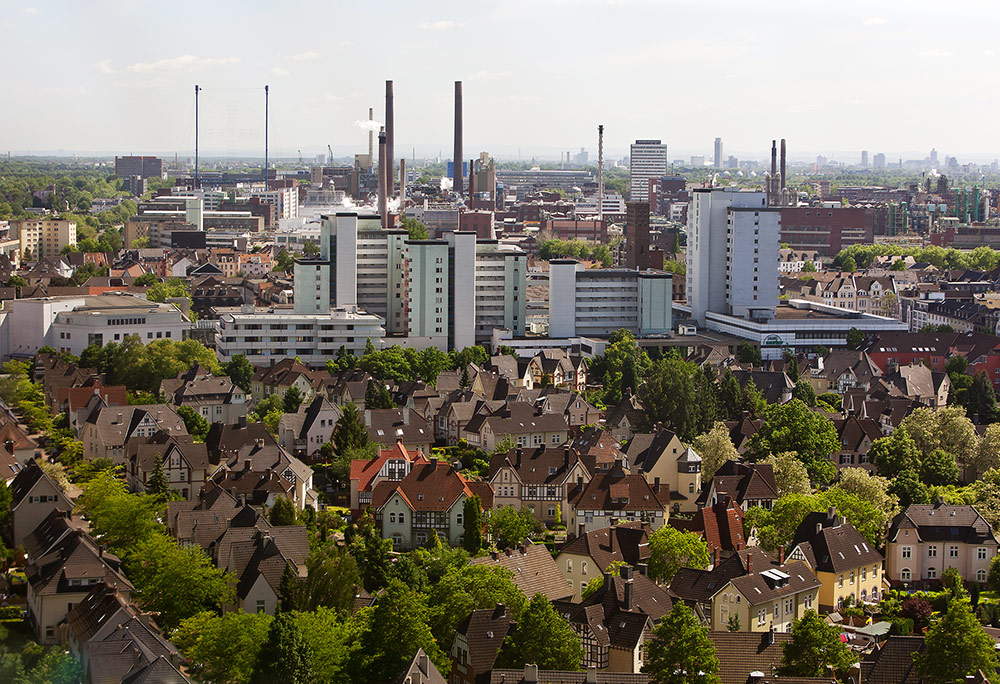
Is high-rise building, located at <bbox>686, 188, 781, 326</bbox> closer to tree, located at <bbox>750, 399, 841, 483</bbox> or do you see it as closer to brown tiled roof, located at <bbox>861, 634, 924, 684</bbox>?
tree, located at <bbox>750, 399, 841, 483</bbox>

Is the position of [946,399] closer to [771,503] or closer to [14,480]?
[771,503]

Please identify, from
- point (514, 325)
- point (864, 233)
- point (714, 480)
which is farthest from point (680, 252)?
point (714, 480)

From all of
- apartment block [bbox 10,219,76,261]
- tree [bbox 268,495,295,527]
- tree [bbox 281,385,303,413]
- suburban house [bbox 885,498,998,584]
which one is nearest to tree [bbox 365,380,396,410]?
tree [bbox 281,385,303,413]

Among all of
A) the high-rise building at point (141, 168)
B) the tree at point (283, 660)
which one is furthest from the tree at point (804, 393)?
the high-rise building at point (141, 168)

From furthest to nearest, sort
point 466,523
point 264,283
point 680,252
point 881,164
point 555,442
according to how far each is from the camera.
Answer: point 881,164
point 680,252
point 264,283
point 555,442
point 466,523

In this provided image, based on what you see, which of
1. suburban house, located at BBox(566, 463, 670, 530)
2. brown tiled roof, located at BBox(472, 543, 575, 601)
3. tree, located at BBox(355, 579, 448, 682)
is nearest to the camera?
tree, located at BBox(355, 579, 448, 682)

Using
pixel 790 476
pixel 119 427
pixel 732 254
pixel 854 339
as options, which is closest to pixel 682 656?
pixel 790 476
